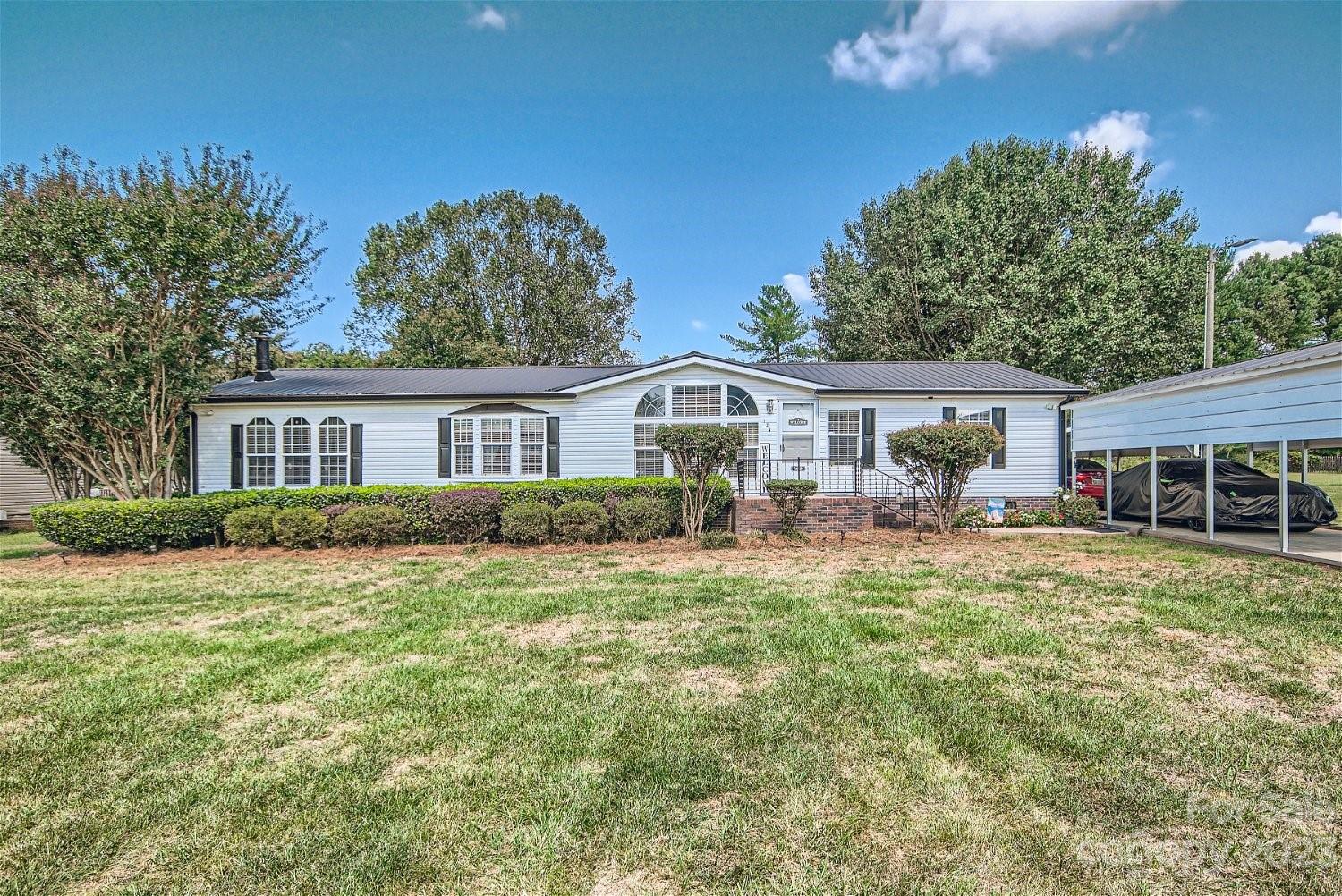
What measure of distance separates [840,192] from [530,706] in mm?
28847

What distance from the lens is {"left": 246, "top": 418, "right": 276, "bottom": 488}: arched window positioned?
46.8 feet

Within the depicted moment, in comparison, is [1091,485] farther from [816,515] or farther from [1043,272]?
[816,515]

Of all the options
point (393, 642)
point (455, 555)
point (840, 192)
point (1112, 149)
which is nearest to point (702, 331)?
point (840, 192)

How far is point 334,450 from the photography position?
14391 millimetres

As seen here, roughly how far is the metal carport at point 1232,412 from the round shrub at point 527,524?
433 inches

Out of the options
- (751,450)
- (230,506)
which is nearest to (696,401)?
(751,450)

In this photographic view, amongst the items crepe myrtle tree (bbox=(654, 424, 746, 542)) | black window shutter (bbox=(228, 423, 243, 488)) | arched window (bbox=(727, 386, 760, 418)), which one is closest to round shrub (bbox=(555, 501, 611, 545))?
crepe myrtle tree (bbox=(654, 424, 746, 542))

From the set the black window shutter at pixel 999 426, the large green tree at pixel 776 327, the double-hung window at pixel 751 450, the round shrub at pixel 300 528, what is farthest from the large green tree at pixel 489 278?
the black window shutter at pixel 999 426

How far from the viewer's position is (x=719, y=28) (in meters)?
12.8

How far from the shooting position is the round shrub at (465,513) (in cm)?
1048

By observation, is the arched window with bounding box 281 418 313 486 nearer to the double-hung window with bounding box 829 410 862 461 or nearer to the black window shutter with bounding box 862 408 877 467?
the double-hung window with bounding box 829 410 862 461

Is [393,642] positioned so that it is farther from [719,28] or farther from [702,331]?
[702,331]

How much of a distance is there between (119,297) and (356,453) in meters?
5.26

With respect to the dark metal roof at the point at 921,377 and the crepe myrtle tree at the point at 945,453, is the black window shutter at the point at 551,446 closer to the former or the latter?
the dark metal roof at the point at 921,377
